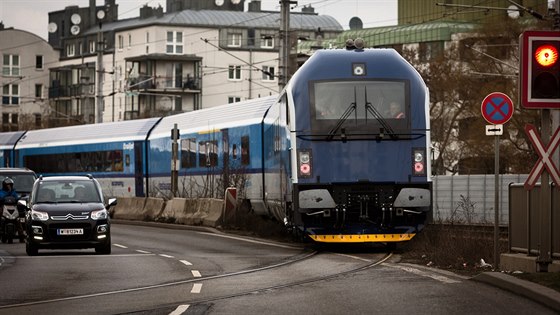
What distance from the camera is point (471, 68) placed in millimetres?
75562

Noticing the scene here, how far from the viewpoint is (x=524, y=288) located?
1708 centimetres

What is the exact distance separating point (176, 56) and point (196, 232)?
98516mm

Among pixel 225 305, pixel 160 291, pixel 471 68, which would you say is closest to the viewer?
pixel 225 305

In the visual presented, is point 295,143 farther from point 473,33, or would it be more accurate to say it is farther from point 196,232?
point 473,33

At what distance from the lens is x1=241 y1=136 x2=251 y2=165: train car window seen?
42.6 m

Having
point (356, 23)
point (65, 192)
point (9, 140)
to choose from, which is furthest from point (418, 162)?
point (356, 23)

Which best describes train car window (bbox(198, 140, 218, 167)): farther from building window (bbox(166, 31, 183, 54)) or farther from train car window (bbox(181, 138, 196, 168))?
building window (bbox(166, 31, 183, 54))

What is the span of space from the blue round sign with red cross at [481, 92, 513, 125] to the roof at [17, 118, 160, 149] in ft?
110

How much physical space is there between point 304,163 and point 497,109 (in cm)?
465

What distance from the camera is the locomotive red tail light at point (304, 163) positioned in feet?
91.6

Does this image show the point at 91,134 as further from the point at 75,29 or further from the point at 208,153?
the point at 75,29

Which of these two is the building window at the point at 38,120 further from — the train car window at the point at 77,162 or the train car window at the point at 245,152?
the train car window at the point at 245,152

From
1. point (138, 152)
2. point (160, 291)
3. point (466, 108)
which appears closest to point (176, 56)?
point (466, 108)

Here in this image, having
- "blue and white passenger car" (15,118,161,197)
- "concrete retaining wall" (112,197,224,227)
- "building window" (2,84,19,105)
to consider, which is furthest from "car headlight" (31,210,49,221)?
"building window" (2,84,19,105)
